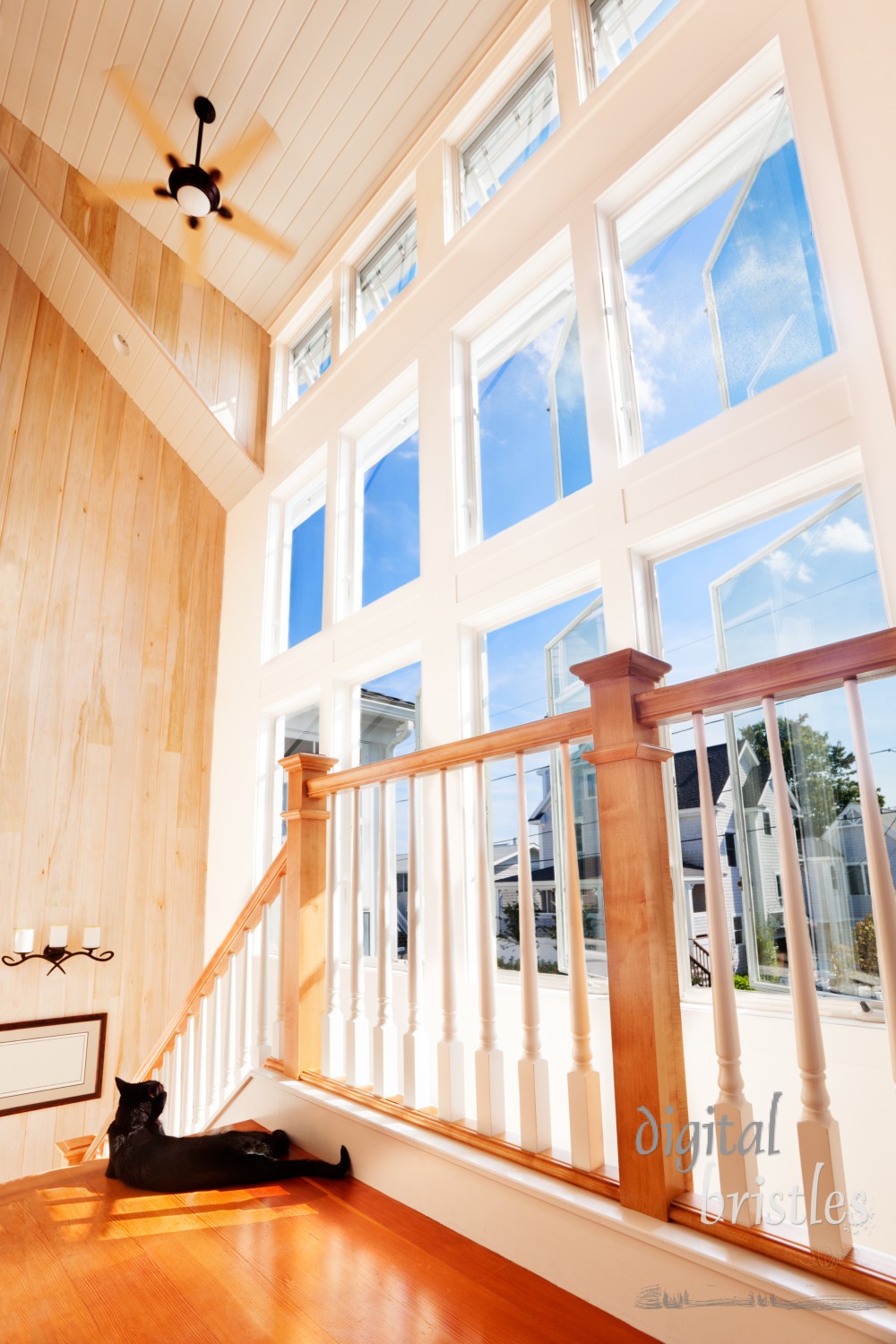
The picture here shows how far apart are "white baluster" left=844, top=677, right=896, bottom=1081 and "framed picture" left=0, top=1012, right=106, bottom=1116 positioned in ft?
14.9

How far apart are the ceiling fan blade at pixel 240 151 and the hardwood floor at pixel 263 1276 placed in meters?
4.27

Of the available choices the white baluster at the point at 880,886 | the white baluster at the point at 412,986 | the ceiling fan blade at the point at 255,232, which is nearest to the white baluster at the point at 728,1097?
the white baluster at the point at 880,886

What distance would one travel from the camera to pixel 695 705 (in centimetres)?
144

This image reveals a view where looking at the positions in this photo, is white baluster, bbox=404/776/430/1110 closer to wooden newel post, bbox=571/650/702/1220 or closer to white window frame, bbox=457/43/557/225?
wooden newel post, bbox=571/650/702/1220

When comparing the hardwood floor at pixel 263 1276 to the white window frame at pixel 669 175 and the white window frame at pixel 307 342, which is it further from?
the white window frame at pixel 307 342

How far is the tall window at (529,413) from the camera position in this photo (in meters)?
3.63

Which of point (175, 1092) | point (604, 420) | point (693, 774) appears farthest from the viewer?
point (175, 1092)

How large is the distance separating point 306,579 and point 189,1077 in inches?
122

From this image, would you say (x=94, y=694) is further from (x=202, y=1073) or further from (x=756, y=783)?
(x=756, y=783)

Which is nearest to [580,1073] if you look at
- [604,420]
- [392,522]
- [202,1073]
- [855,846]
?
[855,846]

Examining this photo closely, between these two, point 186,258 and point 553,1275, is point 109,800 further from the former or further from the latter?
point 553,1275

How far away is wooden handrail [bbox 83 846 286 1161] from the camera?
110 inches

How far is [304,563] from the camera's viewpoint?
17.8 ft

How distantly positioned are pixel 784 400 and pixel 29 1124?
4.94 metres
